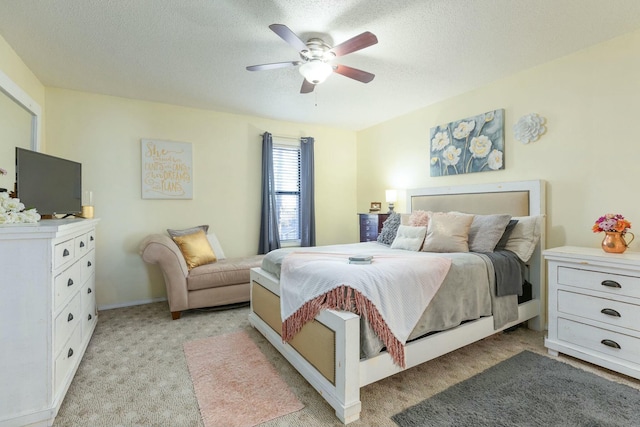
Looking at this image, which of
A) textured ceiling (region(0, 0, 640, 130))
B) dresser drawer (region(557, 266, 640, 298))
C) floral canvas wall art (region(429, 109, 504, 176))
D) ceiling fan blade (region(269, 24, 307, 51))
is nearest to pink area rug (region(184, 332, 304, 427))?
dresser drawer (region(557, 266, 640, 298))

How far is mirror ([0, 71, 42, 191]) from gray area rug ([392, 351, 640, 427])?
131 inches

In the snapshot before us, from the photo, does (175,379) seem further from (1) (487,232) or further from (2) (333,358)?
(1) (487,232)

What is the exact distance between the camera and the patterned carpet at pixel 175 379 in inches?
63.8

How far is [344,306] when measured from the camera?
1639mm

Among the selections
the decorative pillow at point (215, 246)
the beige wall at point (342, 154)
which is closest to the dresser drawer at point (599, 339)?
the beige wall at point (342, 154)

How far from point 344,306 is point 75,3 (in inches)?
102

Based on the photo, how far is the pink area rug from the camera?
1643 millimetres

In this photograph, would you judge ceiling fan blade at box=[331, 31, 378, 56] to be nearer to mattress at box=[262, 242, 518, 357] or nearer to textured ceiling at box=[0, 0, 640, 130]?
textured ceiling at box=[0, 0, 640, 130]

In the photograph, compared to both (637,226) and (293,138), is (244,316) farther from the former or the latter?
(637,226)

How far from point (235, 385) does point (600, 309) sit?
255 centimetres

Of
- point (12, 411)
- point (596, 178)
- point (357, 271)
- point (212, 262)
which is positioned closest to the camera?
point (12, 411)

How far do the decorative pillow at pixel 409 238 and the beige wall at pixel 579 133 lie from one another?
1060 millimetres

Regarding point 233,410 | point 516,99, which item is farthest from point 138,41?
point 516,99

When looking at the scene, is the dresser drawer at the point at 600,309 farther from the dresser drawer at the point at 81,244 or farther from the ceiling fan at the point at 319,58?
the dresser drawer at the point at 81,244
